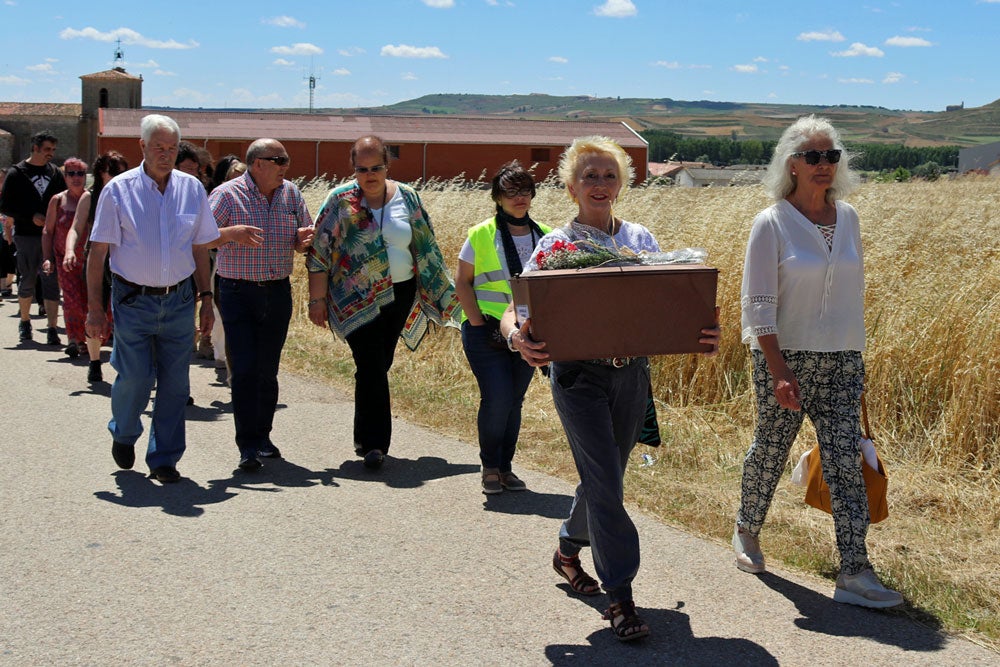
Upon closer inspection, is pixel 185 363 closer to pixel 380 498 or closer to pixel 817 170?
pixel 380 498

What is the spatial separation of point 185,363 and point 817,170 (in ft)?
13.1

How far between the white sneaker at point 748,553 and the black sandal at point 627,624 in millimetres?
991

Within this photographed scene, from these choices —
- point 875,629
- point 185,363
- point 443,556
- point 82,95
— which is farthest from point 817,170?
point 82,95

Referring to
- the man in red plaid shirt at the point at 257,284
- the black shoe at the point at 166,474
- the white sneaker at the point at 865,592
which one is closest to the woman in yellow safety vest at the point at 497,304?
the man in red plaid shirt at the point at 257,284

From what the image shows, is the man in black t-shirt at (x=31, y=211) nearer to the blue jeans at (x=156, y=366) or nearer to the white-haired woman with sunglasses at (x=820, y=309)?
the blue jeans at (x=156, y=366)

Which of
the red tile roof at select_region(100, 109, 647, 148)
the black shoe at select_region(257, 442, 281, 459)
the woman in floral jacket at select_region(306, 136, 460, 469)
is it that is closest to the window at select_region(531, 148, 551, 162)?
the red tile roof at select_region(100, 109, 647, 148)

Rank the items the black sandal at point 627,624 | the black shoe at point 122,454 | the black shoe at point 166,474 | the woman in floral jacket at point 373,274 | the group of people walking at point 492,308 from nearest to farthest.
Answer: the black sandal at point 627,624, the group of people walking at point 492,308, the black shoe at point 166,474, the black shoe at point 122,454, the woman in floral jacket at point 373,274

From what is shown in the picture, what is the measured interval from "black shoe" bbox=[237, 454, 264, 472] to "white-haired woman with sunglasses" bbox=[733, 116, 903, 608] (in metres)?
3.46

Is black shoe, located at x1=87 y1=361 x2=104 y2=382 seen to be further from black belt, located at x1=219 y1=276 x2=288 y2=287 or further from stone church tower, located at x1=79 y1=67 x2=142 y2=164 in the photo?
stone church tower, located at x1=79 y1=67 x2=142 y2=164

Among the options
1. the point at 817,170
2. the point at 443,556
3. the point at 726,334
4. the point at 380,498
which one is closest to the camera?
the point at 817,170

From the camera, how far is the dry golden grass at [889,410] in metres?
5.30

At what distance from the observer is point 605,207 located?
179 inches

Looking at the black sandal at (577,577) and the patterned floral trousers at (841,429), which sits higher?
the patterned floral trousers at (841,429)

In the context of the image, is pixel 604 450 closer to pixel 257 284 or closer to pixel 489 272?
pixel 489 272
